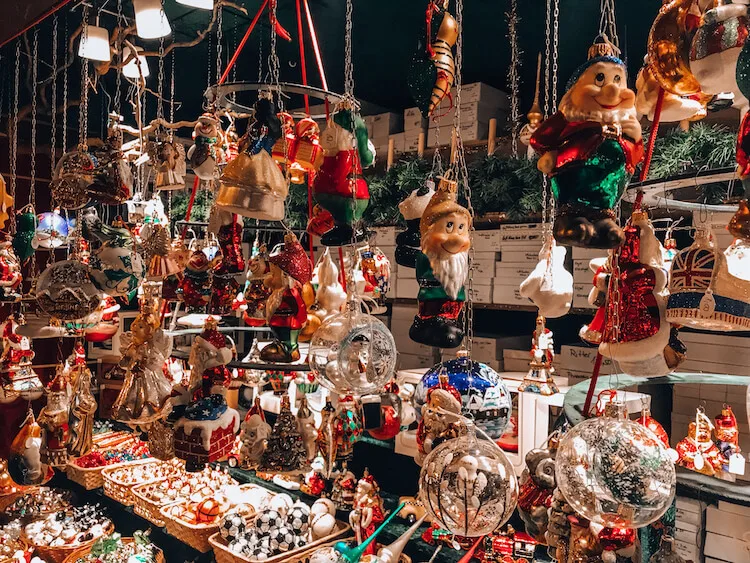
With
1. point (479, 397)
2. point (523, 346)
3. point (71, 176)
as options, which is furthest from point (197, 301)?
point (523, 346)

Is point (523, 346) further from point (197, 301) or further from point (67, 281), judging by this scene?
point (67, 281)

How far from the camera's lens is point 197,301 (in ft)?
5.23

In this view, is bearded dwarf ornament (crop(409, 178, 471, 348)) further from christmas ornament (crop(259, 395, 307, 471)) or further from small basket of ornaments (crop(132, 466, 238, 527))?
small basket of ornaments (crop(132, 466, 238, 527))

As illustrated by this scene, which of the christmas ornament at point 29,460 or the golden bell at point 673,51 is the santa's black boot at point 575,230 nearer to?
the golden bell at point 673,51

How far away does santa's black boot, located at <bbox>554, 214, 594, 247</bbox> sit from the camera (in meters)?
0.69

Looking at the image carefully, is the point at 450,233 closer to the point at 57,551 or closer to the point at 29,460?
the point at 29,460

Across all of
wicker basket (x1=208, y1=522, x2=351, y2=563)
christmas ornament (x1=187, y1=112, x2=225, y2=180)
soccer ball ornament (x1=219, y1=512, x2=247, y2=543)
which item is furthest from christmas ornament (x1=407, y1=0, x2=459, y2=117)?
soccer ball ornament (x1=219, y1=512, x2=247, y2=543)

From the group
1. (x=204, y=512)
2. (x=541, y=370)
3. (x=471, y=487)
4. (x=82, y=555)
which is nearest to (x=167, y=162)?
(x=471, y=487)

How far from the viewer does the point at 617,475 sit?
2.34 feet

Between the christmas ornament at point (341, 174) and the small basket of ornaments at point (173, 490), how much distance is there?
100 inches

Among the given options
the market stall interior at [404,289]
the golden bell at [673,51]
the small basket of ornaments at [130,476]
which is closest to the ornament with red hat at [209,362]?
the market stall interior at [404,289]

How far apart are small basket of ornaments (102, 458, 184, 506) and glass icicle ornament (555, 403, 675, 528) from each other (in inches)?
124

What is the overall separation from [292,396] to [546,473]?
6.34 ft

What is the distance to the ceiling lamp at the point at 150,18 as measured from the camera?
5.13ft
